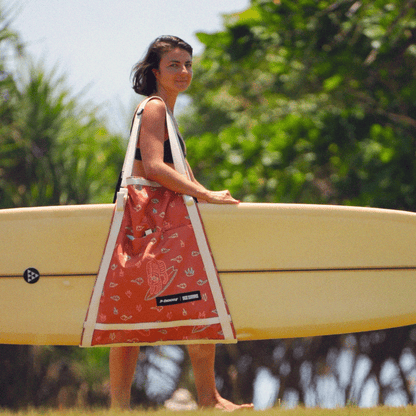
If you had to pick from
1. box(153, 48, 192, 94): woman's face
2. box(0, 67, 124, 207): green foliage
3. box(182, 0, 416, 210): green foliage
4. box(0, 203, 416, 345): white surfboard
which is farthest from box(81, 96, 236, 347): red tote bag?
box(0, 67, 124, 207): green foliage

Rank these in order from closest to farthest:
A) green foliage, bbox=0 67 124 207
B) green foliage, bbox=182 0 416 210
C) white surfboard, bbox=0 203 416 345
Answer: white surfboard, bbox=0 203 416 345, green foliage, bbox=182 0 416 210, green foliage, bbox=0 67 124 207

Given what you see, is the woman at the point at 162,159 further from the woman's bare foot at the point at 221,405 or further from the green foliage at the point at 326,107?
the green foliage at the point at 326,107

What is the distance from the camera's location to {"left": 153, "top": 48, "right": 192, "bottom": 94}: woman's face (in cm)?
226

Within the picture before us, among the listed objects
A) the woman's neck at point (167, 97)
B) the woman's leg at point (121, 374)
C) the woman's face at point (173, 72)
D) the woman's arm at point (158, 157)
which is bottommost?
the woman's leg at point (121, 374)

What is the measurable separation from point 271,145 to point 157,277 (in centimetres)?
321

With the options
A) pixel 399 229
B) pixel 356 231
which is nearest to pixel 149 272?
pixel 356 231

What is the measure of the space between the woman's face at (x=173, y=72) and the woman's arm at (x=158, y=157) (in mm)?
152

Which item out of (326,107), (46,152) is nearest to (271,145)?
(326,107)

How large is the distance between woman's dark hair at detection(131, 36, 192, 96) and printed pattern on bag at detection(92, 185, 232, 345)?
583 millimetres

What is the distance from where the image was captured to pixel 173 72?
88.7 inches

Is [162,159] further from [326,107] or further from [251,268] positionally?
[326,107]

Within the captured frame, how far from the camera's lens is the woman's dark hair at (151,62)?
2.28 m

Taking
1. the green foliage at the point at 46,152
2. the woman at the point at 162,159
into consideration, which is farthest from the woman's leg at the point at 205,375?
the green foliage at the point at 46,152

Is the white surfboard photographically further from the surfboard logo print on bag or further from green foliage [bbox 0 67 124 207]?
green foliage [bbox 0 67 124 207]
